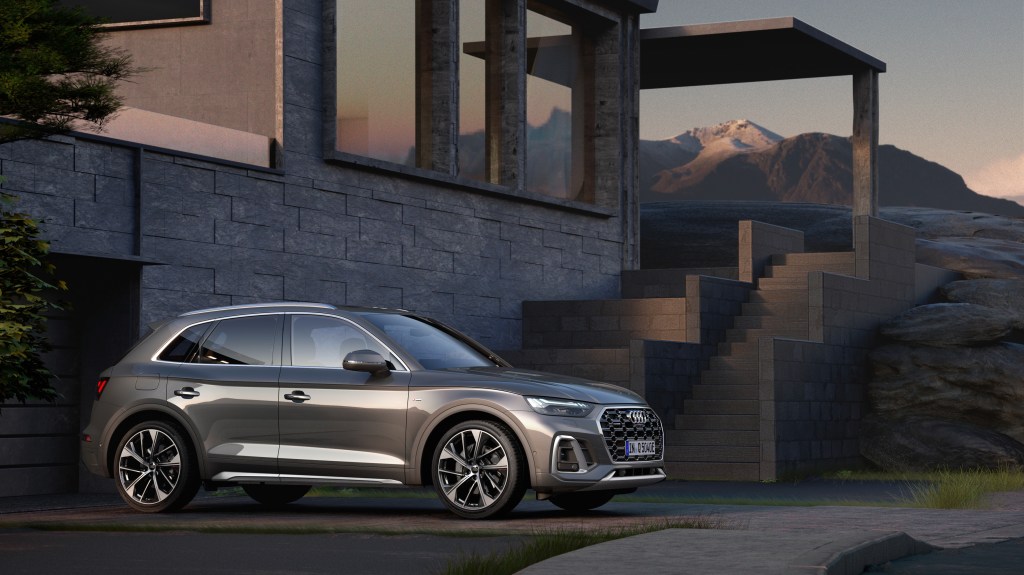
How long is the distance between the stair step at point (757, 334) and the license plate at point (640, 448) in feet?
30.8

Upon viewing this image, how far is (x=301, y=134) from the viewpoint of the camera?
796 inches

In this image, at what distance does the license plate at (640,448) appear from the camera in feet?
44.5

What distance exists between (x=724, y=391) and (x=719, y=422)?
2.34 feet

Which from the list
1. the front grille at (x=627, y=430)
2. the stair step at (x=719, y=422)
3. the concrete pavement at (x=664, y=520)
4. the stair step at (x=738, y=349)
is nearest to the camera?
the concrete pavement at (x=664, y=520)

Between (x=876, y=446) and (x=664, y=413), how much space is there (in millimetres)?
3709

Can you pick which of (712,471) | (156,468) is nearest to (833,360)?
(712,471)

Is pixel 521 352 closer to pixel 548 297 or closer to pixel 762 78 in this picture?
pixel 548 297

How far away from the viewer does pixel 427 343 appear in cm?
1436

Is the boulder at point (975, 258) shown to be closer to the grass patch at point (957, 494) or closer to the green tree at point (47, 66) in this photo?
the grass patch at point (957, 494)

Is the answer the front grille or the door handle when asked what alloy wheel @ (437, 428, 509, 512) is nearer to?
the front grille

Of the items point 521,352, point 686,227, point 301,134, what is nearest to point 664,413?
point 521,352

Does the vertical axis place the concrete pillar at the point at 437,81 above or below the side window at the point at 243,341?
above

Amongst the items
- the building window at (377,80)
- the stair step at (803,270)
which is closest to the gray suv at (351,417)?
the building window at (377,80)

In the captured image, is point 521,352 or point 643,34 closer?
point 521,352
